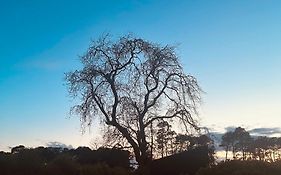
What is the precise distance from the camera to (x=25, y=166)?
67.5ft

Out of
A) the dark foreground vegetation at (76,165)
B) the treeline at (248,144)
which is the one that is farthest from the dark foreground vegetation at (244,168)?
the treeline at (248,144)

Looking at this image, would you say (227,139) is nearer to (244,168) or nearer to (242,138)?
(242,138)

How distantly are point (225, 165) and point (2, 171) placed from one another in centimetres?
1002

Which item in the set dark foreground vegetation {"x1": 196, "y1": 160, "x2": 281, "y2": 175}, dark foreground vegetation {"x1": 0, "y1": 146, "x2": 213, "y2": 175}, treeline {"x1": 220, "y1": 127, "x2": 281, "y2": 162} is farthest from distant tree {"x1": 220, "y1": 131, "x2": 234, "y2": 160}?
dark foreground vegetation {"x1": 196, "y1": 160, "x2": 281, "y2": 175}

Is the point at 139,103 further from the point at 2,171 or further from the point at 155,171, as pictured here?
the point at 2,171

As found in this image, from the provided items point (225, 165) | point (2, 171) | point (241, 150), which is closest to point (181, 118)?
point (225, 165)

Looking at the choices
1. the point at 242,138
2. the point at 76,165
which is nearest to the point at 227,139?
the point at 242,138

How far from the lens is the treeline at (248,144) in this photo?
67.7 m

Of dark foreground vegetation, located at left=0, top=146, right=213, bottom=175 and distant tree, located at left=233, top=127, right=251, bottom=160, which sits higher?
distant tree, located at left=233, top=127, right=251, bottom=160

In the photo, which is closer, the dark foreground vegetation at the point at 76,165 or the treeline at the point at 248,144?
the dark foreground vegetation at the point at 76,165

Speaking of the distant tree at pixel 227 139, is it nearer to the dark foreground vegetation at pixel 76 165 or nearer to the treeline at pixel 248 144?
the treeline at pixel 248 144

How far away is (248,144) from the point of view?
68.3 m

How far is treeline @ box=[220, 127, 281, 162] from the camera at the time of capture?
67.7 m

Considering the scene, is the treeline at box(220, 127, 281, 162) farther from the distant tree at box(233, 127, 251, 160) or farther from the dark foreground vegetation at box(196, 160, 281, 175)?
the dark foreground vegetation at box(196, 160, 281, 175)
